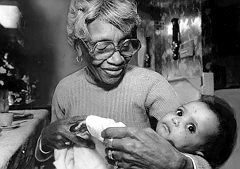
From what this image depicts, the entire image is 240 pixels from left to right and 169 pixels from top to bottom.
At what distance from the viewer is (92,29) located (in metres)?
0.63

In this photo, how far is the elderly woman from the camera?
624 mm

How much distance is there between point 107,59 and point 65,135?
0.19 meters

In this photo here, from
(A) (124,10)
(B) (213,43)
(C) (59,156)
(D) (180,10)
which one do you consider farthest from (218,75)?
(C) (59,156)

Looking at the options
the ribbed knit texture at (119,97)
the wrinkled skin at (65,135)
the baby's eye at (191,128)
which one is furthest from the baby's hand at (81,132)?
the baby's eye at (191,128)

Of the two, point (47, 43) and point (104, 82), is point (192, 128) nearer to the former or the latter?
point (104, 82)

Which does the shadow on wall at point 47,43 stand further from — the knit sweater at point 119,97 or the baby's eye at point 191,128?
the baby's eye at point 191,128

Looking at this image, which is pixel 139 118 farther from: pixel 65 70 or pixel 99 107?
pixel 65 70

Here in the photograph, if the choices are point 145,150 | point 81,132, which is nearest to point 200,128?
point 145,150

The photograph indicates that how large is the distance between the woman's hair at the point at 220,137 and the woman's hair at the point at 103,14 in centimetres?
23

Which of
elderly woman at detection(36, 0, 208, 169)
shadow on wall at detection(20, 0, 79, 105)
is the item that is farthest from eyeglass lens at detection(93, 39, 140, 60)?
shadow on wall at detection(20, 0, 79, 105)

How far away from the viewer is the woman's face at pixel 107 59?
2.03 feet

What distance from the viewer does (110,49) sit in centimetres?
62

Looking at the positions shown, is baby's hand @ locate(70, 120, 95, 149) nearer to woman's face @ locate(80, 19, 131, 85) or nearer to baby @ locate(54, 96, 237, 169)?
baby @ locate(54, 96, 237, 169)

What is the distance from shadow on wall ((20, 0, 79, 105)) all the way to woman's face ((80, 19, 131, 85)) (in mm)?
116
